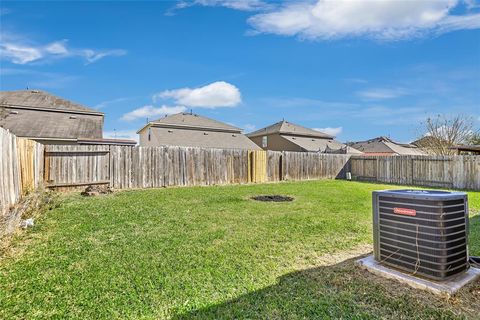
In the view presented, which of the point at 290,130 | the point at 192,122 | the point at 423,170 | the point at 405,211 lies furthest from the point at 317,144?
the point at 405,211

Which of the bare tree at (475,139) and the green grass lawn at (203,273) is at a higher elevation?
the bare tree at (475,139)

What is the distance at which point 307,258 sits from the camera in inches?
127

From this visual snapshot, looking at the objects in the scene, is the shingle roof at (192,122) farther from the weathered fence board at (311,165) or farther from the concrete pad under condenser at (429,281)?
the concrete pad under condenser at (429,281)

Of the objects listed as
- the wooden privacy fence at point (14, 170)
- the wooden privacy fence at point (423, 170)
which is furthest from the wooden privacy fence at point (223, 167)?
the wooden privacy fence at point (14, 170)

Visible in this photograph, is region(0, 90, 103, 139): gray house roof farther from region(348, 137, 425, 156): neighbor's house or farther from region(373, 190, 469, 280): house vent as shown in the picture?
region(348, 137, 425, 156): neighbor's house

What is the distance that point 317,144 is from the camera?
26.8m

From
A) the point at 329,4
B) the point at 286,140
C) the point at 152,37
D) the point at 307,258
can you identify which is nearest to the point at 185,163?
the point at 152,37

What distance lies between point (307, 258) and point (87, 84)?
57.1ft

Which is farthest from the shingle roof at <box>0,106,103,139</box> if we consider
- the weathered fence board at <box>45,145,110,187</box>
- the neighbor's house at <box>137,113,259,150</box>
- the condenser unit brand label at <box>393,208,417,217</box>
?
the condenser unit brand label at <box>393,208,417,217</box>

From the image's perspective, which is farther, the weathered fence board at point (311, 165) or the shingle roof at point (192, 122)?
the shingle roof at point (192, 122)

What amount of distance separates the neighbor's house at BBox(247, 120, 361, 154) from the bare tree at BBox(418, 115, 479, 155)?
6.22 m

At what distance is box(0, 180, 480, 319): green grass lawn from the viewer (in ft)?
6.88

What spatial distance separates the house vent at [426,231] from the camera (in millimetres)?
2330

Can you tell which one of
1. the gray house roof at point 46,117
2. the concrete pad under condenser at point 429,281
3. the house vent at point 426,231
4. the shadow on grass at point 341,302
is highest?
the gray house roof at point 46,117
